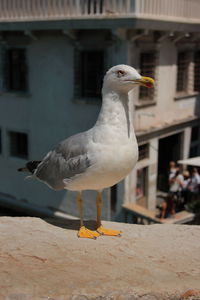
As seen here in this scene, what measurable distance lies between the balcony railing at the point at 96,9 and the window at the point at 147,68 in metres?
1.27

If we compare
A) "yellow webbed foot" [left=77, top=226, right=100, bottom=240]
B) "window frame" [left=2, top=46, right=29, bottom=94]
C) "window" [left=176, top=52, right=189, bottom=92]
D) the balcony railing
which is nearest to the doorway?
"window" [left=176, top=52, right=189, bottom=92]

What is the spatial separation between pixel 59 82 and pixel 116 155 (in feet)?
29.8

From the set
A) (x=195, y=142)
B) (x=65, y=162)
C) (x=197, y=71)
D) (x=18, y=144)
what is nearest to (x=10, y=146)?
(x=18, y=144)

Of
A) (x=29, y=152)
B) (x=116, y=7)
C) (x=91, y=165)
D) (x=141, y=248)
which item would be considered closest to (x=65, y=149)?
(x=91, y=165)

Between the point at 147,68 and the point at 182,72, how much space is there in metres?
2.65

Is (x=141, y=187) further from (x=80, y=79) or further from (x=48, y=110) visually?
(x=80, y=79)

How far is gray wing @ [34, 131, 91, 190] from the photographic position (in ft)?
14.8

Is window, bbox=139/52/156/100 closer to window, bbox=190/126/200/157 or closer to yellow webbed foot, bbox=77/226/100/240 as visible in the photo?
window, bbox=190/126/200/157

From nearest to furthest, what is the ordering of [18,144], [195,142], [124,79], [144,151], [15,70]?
[124,79]
[144,151]
[15,70]
[18,144]
[195,142]

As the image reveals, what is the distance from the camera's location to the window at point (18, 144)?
1468 centimetres

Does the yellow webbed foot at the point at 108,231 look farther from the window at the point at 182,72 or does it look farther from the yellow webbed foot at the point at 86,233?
the window at the point at 182,72

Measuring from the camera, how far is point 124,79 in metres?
4.18

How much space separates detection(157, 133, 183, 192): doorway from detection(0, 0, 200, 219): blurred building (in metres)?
0.39

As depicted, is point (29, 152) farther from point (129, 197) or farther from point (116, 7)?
point (116, 7)
